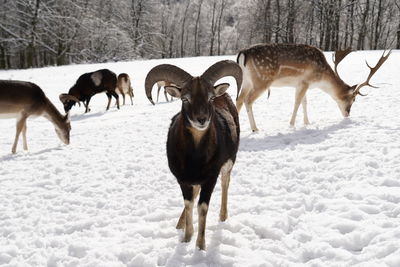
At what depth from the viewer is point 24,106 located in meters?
10.1

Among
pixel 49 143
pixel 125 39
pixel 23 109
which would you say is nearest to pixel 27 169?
pixel 23 109

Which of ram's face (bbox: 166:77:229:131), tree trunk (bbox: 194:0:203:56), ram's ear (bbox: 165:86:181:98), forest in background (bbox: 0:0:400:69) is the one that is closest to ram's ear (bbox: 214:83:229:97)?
ram's face (bbox: 166:77:229:131)

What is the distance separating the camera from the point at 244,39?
6284 centimetres

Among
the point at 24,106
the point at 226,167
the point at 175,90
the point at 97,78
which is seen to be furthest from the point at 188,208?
the point at 97,78

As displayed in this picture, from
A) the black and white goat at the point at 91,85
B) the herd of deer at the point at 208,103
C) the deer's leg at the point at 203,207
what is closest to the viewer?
A: the herd of deer at the point at 208,103

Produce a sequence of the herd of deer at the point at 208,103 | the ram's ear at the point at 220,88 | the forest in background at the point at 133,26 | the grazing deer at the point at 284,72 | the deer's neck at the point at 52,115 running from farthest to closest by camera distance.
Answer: the forest in background at the point at 133,26 < the deer's neck at the point at 52,115 < the grazing deer at the point at 284,72 < the ram's ear at the point at 220,88 < the herd of deer at the point at 208,103

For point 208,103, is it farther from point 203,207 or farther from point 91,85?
point 91,85

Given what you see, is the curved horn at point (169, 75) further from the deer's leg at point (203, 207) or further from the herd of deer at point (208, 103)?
the deer's leg at point (203, 207)

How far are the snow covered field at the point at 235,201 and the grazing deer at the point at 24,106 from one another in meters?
0.59

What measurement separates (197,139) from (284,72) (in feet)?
21.0

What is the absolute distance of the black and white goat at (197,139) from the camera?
402cm

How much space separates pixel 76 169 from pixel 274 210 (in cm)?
480

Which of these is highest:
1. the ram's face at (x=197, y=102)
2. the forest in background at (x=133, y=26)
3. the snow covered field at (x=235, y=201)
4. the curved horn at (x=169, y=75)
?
the forest in background at (x=133, y=26)

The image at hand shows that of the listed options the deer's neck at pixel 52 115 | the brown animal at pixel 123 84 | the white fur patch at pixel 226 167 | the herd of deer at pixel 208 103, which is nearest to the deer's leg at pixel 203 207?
the herd of deer at pixel 208 103
